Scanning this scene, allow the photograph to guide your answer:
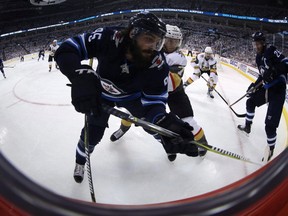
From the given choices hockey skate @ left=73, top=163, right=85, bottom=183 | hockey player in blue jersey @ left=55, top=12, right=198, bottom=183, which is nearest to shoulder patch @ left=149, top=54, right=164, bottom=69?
hockey player in blue jersey @ left=55, top=12, right=198, bottom=183

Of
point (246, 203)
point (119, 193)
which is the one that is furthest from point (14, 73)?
point (246, 203)

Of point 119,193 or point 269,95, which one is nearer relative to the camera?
point 119,193

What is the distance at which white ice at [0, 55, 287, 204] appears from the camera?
85 centimetres

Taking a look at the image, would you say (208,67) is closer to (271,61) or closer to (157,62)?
(271,61)

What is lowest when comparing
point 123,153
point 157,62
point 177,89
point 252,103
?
point 123,153

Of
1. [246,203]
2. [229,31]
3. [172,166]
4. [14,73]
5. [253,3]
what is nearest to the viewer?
[246,203]

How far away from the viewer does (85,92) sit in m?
0.58

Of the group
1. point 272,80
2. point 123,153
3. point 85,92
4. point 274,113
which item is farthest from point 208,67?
point 85,92

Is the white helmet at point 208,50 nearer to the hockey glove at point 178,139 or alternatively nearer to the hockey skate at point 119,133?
the hockey skate at point 119,133

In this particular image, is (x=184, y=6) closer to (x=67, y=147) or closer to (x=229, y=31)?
(x=229, y=31)

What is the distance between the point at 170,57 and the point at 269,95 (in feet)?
1.86

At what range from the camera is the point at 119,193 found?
2.70 feet

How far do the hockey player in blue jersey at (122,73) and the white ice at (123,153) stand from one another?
0.46 ft

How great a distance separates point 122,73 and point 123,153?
1.58 feet
